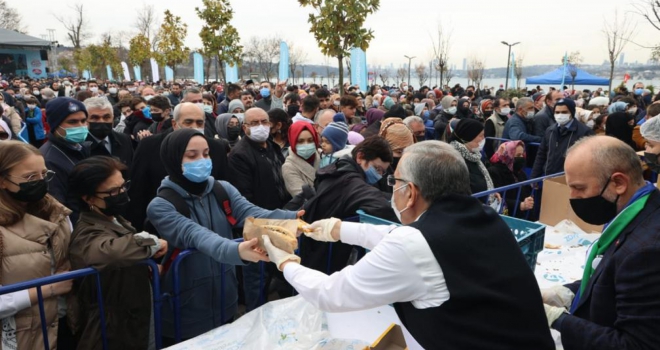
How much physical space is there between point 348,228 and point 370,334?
632 mm

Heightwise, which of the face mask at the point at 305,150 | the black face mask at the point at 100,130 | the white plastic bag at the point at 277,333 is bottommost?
the white plastic bag at the point at 277,333

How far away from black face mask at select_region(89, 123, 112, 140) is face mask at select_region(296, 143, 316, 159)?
2.10 m

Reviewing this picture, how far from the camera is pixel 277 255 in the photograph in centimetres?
228

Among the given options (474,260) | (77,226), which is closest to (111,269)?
(77,226)

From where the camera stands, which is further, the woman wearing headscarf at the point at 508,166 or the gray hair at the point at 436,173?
the woman wearing headscarf at the point at 508,166

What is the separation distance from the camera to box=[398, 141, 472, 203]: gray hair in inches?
76.6

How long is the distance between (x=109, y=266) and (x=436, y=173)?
1.85 m

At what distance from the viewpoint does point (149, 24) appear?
156 ft

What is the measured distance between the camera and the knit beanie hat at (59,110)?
157 inches

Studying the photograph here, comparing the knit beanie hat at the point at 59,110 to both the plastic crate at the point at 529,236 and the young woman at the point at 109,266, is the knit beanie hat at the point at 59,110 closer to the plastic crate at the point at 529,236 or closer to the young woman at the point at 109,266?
the young woman at the point at 109,266

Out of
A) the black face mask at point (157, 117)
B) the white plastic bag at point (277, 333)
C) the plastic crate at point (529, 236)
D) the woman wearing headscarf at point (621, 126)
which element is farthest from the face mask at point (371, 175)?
the woman wearing headscarf at point (621, 126)

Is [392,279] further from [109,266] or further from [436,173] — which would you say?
[109,266]

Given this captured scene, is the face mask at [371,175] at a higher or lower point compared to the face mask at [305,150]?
lower

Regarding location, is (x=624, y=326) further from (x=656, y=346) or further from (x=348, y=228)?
(x=348, y=228)
